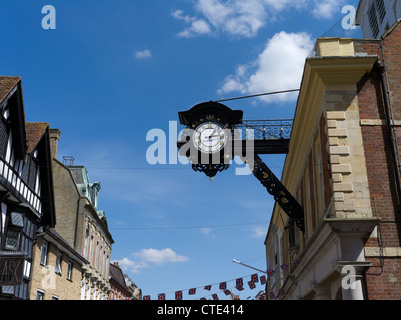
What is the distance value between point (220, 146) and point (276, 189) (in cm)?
268

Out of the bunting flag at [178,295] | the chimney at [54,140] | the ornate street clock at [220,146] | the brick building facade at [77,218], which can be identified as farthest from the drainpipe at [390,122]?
the chimney at [54,140]

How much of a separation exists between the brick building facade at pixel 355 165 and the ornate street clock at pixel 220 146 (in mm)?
2500

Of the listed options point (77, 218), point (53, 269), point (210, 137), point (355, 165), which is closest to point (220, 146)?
point (210, 137)

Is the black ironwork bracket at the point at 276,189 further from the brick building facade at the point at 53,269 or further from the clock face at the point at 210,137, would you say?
the brick building facade at the point at 53,269

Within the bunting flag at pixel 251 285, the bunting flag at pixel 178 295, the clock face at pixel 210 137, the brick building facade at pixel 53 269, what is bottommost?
the bunting flag at pixel 178 295

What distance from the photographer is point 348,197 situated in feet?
38.8

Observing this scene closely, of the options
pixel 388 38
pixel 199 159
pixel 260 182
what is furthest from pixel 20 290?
pixel 388 38

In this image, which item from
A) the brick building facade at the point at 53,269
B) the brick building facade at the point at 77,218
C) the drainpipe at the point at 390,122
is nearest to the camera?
the drainpipe at the point at 390,122

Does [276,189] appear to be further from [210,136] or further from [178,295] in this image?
[178,295]

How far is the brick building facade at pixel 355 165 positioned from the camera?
1114 cm

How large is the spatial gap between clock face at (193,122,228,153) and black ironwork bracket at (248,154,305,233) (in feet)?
4.64

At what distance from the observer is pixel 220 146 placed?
17.5 metres
